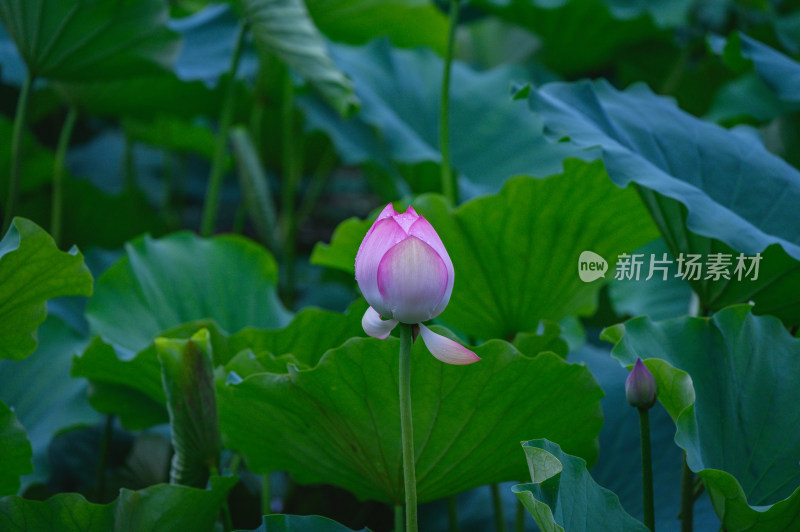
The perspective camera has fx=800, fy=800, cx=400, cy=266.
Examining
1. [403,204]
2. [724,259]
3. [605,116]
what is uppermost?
[605,116]

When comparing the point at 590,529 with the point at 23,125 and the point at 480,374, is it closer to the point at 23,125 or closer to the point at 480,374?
the point at 480,374

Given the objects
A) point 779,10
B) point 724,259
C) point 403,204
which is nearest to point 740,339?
point 724,259

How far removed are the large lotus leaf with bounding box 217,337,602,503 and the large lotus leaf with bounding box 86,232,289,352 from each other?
359mm

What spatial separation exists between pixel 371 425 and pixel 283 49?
2.41 ft

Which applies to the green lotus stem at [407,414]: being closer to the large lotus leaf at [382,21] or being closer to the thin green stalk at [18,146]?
the thin green stalk at [18,146]

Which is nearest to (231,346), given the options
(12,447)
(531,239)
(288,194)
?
(12,447)

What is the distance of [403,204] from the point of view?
1.20m

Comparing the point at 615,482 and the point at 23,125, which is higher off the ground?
the point at 23,125

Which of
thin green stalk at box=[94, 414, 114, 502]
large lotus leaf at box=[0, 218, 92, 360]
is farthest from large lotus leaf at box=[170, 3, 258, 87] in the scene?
large lotus leaf at box=[0, 218, 92, 360]

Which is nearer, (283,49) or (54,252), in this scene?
(54,252)

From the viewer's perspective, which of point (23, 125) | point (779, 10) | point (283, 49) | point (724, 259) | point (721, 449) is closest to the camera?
point (721, 449)

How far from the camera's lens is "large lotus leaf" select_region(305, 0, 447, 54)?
71.1 inches

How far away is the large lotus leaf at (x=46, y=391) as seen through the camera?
3.47 ft

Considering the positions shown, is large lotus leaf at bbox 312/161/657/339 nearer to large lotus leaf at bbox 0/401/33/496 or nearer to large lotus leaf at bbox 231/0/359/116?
large lotus leaf at bbox 231/0/359/116
